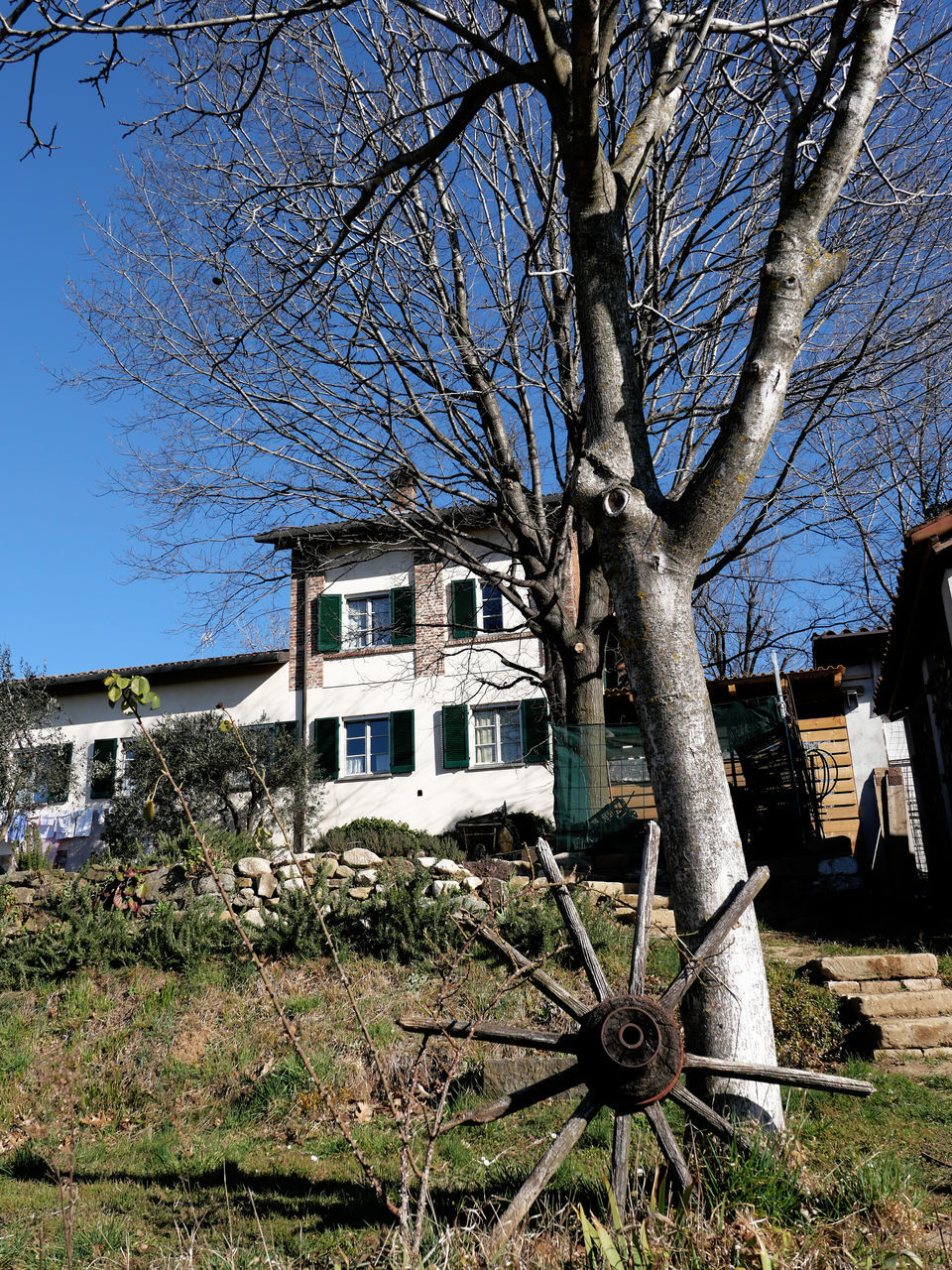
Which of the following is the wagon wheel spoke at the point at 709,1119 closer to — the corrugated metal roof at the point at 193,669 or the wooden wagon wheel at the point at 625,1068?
the wooden wagon wheel at the point at 625,1068

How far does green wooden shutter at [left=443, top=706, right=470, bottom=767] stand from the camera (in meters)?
20.4

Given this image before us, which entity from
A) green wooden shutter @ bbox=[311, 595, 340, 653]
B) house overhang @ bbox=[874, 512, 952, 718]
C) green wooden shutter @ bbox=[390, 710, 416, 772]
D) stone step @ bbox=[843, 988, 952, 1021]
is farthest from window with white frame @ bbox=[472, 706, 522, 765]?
stone step @ bbox=[843, 988, 952, 1021]

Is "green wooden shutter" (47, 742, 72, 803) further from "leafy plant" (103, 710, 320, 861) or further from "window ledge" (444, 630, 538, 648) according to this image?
"window ledge" (444, 630, 538, 648)

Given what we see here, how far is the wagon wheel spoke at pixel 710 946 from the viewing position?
354 cm

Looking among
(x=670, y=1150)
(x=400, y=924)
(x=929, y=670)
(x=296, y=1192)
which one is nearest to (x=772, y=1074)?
(x=670, y=1150)

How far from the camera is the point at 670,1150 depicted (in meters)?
3.32

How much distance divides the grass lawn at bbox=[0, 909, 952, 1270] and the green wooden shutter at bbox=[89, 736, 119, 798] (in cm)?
1373

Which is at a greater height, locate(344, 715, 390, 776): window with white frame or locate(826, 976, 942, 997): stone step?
locate(344, 715, 390, 776): window with white frame

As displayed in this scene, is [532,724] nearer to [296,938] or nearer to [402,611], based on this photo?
[402,611]

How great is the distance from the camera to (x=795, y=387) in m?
10.1

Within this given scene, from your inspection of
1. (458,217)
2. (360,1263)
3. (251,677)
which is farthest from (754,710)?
(251,677)

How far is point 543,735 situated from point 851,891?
998 centimetres

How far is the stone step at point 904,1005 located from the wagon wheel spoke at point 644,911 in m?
2.84

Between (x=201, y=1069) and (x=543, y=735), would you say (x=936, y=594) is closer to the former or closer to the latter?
(x=201, y=1069)
